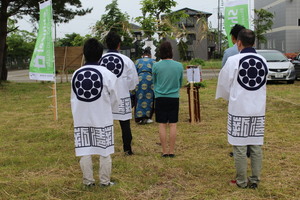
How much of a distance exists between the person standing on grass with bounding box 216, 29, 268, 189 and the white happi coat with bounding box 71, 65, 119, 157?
4.16ft

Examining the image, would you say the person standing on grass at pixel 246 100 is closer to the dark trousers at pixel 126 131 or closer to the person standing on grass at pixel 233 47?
the person standing on grass at pixel 233 47

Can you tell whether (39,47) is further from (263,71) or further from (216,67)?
(216,67)

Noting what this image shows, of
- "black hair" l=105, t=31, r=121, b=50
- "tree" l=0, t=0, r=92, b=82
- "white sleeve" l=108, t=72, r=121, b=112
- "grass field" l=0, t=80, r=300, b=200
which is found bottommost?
"grass field" l=0, t=80, r=300, b=200

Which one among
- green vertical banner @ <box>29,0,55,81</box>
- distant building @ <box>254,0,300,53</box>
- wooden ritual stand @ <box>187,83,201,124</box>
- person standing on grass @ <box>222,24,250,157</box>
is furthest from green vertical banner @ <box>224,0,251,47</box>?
distant building @ <box>254,0,300,53</box>

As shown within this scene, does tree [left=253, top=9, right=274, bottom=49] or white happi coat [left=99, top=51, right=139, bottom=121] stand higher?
tree [left=253, top=9, right=274, bottom=49]

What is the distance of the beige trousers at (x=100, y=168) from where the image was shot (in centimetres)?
387

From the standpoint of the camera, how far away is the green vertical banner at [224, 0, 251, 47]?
25.9 ft

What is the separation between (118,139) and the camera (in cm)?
640

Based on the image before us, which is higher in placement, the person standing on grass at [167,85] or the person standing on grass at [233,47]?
the person standing on grass at [233,47]

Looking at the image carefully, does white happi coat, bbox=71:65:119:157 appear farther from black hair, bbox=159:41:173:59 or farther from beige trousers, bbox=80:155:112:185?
black hair, bbox=159:41:173:59

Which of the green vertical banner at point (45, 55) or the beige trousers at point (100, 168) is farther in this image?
the green vertical banner at point (45, 55)

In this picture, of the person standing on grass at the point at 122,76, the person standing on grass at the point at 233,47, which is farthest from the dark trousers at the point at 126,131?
the person standing on grass at the point at 233,47

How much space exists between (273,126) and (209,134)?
1.41 meters

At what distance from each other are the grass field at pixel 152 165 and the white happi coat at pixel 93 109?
501 mm
